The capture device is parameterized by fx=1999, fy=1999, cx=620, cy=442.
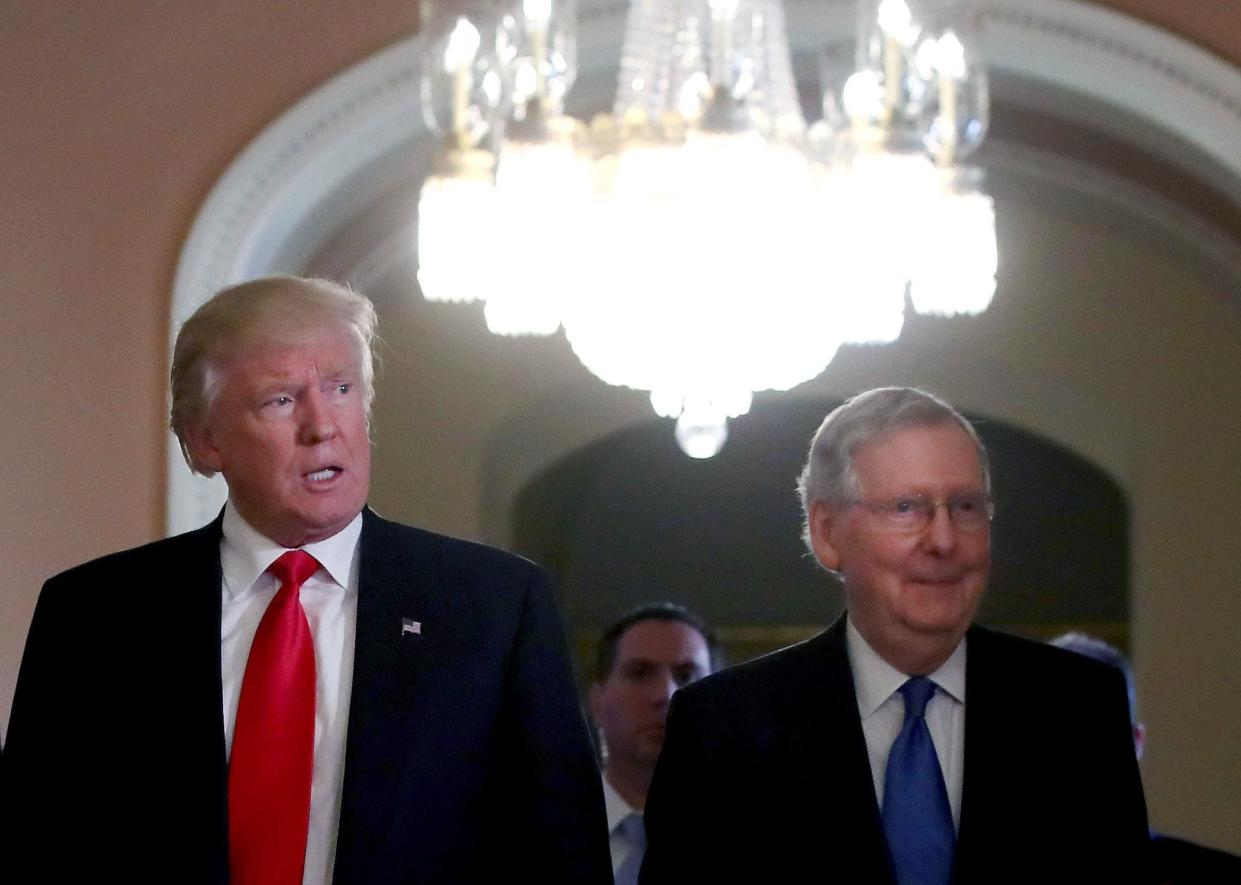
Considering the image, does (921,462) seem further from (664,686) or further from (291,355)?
(664,686)

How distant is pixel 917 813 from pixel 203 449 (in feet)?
3.70

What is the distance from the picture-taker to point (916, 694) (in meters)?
2.83

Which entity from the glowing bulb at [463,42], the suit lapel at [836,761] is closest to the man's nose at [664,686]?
the glowing bulb at [463,42]

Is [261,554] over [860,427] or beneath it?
beneath

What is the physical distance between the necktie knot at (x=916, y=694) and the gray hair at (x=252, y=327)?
0.86m

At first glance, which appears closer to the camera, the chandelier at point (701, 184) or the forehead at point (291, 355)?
the forehead at point (291, 355)

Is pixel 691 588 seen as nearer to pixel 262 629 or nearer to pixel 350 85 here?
pixel 350 85

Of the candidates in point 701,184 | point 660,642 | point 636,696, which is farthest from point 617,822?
point 701,184

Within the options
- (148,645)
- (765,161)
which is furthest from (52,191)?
(148,645)

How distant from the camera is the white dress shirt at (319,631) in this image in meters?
2.65

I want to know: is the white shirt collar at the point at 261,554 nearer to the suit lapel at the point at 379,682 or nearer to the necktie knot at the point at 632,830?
the suit lapel at the point at 379,682

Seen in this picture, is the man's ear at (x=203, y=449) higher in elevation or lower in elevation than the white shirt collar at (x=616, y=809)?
higher

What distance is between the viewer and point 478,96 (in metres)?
4.18

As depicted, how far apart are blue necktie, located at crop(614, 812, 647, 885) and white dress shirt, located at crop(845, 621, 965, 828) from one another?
1369 mm
